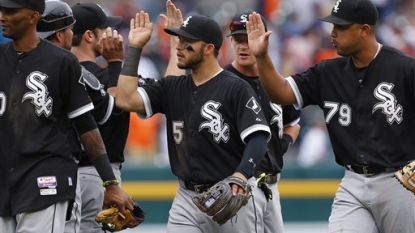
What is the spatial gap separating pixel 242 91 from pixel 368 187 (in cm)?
109

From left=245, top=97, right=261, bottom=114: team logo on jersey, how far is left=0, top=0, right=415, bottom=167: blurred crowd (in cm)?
610

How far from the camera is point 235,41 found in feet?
28.1

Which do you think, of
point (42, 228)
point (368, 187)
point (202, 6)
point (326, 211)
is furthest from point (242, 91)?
point (202, 6)

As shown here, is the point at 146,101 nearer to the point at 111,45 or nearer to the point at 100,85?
the point at 100,85

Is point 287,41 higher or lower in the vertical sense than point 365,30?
lower

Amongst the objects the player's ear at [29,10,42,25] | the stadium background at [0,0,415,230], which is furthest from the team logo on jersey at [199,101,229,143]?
the stadium background at [0,0,415,230]

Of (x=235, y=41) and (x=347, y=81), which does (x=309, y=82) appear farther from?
(x=235, y=41)

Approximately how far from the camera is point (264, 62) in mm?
7352

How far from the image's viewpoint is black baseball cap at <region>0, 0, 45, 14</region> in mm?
6559

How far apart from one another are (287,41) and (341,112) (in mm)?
7933

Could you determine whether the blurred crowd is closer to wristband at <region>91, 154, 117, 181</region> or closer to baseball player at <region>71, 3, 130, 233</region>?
baseball player at <region>71, 3, 130, 233</region>

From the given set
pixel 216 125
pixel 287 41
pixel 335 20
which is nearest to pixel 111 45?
pixel 216 125

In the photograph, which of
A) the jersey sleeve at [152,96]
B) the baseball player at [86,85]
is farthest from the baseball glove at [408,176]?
the baseball player at [86,85]

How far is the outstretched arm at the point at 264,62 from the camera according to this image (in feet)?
24.0
